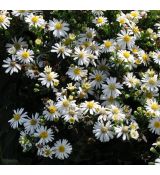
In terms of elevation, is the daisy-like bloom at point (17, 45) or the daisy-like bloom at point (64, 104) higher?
the daisy-like bloom at point (17, 45)

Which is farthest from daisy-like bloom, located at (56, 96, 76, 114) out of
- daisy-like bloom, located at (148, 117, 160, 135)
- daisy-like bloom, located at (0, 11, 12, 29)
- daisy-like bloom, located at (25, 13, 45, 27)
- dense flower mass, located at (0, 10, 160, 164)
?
daisy-like bloom, located at (0, 11, 12, 29)

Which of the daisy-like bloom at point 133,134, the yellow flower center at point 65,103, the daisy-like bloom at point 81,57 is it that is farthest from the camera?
the daisy-like bloom at point 81,57

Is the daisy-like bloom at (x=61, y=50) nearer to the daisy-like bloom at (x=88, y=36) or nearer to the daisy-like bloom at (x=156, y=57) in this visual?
the daisy-like bloom at (x=88, y=36)

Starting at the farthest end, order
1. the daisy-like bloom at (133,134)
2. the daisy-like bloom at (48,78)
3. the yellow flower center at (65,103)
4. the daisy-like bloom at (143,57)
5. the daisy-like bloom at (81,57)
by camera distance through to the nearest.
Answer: the daisy-like bloom at (143,57) < the daisy-like bloom at (81,57) < the daisy-like bloom at (48,78) < the yellow flower center at (65,103) < the daisy-like bloom at (133,134)

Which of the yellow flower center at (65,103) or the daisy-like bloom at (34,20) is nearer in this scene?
the yellow flower center at (65,103)

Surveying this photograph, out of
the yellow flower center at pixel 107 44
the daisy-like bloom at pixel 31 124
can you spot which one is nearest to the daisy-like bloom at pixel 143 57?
the yellow flower center at pixel 107 44

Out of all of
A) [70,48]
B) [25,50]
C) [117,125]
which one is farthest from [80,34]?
[117,125]

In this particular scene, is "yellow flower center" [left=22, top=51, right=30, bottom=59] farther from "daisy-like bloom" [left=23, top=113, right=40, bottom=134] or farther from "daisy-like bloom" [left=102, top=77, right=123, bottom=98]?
"daisy-like bloom" [left=102, top=77, right=123, bottom=98]

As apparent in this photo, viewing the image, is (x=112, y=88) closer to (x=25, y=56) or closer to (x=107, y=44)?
(x=107, y=44)
